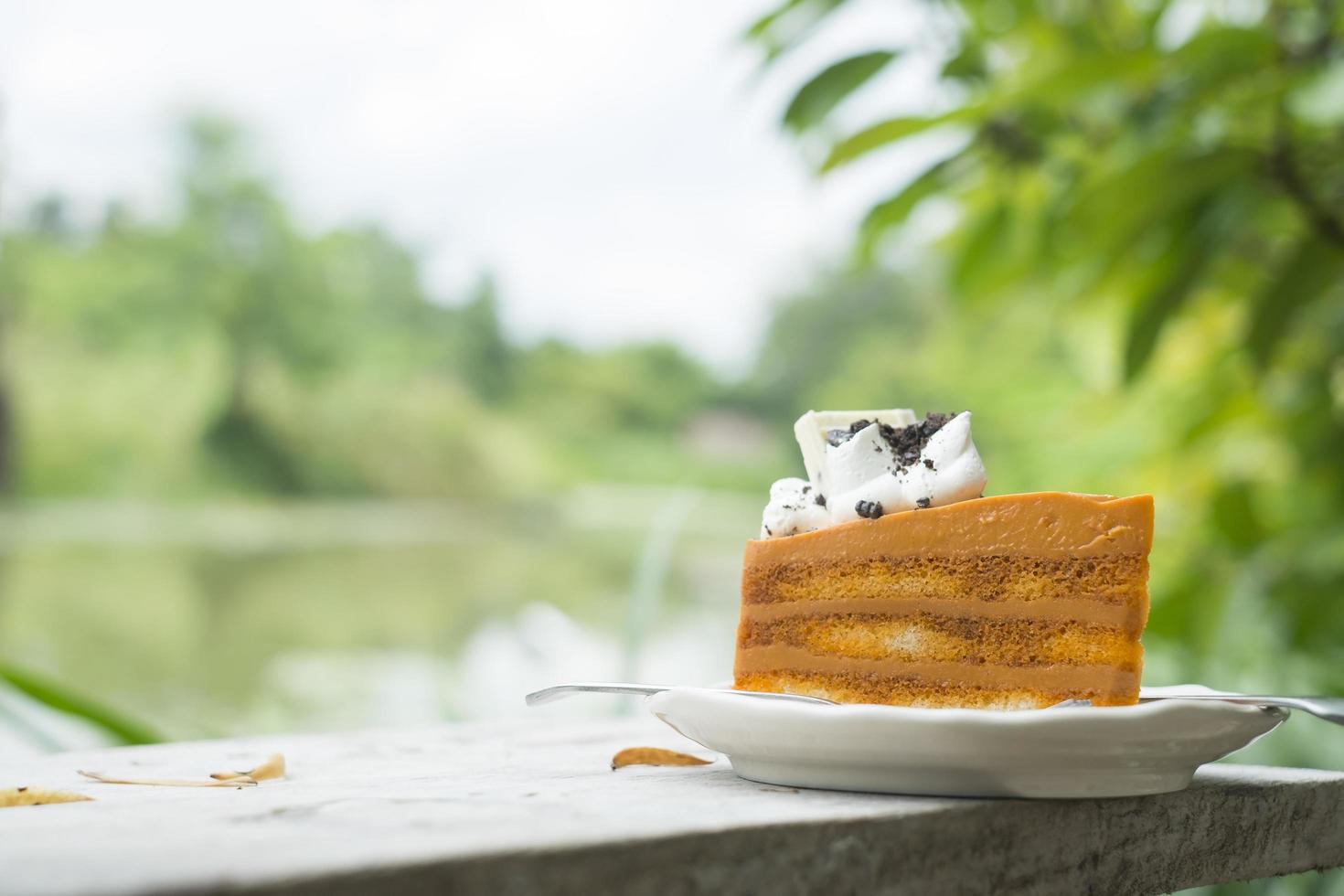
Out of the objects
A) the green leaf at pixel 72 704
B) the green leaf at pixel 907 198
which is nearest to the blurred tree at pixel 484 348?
the green leaf at pixel 907 198

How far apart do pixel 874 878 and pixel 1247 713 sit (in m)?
0.15

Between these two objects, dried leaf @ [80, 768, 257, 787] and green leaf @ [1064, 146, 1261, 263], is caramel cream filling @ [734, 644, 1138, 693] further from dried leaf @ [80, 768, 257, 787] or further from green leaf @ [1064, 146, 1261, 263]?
green leaf @ [1064, 146, 1261, 263]

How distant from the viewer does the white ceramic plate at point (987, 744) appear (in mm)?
372

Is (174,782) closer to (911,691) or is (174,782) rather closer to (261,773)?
(261,773)

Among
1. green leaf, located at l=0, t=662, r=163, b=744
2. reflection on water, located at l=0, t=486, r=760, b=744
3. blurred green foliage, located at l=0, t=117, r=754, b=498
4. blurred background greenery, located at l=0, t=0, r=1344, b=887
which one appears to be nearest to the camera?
green leaf, located at l=0, t=662, r=163, b=744

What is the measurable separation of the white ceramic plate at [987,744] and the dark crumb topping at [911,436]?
13 centimetres

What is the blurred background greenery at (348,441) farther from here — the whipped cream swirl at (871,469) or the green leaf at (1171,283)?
the whipped cream swirl at (871,469)

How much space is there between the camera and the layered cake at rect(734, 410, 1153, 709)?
0.43m

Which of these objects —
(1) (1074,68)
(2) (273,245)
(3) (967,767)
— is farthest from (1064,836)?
(2) (273,245)

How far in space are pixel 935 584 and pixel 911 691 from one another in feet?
0.14

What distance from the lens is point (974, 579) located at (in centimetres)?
45

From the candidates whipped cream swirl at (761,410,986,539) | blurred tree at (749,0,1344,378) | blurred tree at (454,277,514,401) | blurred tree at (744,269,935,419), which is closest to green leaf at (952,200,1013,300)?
blurred tree at (749,0,1344,378)

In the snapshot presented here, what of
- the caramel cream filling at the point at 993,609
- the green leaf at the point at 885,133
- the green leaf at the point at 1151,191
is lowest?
the caramel cream filling at the point at 993,609

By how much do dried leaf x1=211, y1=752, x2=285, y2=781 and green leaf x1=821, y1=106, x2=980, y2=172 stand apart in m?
0.61
